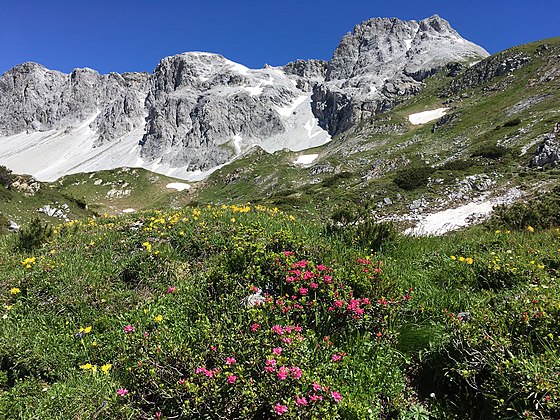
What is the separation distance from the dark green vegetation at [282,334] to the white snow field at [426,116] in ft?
329

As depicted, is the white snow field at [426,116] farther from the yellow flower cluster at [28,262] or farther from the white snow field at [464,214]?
→ the yellow flower cluster at [28,262]

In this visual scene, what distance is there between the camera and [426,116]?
100 metres

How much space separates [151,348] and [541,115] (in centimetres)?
5595

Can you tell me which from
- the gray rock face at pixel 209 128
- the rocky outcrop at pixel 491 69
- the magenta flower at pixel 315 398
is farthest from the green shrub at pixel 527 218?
the gray rock face at pixel 209 128

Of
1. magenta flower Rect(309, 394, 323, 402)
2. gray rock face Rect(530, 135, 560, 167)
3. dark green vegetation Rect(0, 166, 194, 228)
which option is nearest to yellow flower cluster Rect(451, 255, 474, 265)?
magenta flower Rect(309, 394, 323, 402)

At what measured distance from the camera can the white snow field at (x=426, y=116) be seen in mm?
96062

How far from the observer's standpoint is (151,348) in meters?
3.54

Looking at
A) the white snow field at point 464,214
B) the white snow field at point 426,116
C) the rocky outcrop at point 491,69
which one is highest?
the rocky outcrop at point 491,69

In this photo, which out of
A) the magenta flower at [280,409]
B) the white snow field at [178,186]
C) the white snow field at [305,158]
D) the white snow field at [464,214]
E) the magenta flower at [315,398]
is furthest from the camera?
the white snow field at [305,158]

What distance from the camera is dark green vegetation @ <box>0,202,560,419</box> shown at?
10.1 ft

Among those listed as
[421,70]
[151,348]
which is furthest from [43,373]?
[421,70]

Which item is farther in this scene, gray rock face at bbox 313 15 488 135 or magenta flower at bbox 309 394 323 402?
gray rock face at bbox 313 15 488 135

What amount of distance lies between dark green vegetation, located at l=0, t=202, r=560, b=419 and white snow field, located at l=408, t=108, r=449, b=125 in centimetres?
10018

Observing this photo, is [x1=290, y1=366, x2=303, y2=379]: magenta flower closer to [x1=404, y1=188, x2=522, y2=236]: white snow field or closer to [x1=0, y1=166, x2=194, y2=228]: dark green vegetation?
[x1=404, y1=188, x2=522, y2=236]: white snow field
